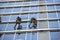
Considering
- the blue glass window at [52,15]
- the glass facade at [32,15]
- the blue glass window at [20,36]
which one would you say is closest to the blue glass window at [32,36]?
the glass facade at [32,15]

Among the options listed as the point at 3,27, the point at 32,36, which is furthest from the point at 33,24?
the point at 3,27

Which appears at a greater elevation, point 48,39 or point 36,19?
point 36,19

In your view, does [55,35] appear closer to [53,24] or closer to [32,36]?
[53,24]

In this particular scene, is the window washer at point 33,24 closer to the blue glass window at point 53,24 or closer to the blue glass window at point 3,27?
the blue glass window at point 53,24

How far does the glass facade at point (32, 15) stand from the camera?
65.3 feet

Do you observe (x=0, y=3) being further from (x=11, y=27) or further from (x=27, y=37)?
(x=27, y=37)

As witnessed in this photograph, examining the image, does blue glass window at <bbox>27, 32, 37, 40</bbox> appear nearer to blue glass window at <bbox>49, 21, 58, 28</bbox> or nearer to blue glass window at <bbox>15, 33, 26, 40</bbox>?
blue glass window at <bbox>15, 33, 26, 40</bbox>

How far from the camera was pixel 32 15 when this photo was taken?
2370cm

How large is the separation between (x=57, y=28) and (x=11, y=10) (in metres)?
8.43

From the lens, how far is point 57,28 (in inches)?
802

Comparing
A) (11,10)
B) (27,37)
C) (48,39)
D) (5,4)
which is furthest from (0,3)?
(48,39)

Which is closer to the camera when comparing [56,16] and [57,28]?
[57,28]

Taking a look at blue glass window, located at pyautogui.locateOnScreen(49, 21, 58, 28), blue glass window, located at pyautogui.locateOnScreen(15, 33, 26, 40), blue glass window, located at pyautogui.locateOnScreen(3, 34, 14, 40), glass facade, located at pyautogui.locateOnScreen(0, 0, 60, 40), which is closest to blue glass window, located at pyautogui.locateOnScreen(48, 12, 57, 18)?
glass facade, located at pyautogui.locateOnScreen(0, 0, 60, 40)

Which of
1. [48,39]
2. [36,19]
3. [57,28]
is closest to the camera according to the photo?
[48,39]
